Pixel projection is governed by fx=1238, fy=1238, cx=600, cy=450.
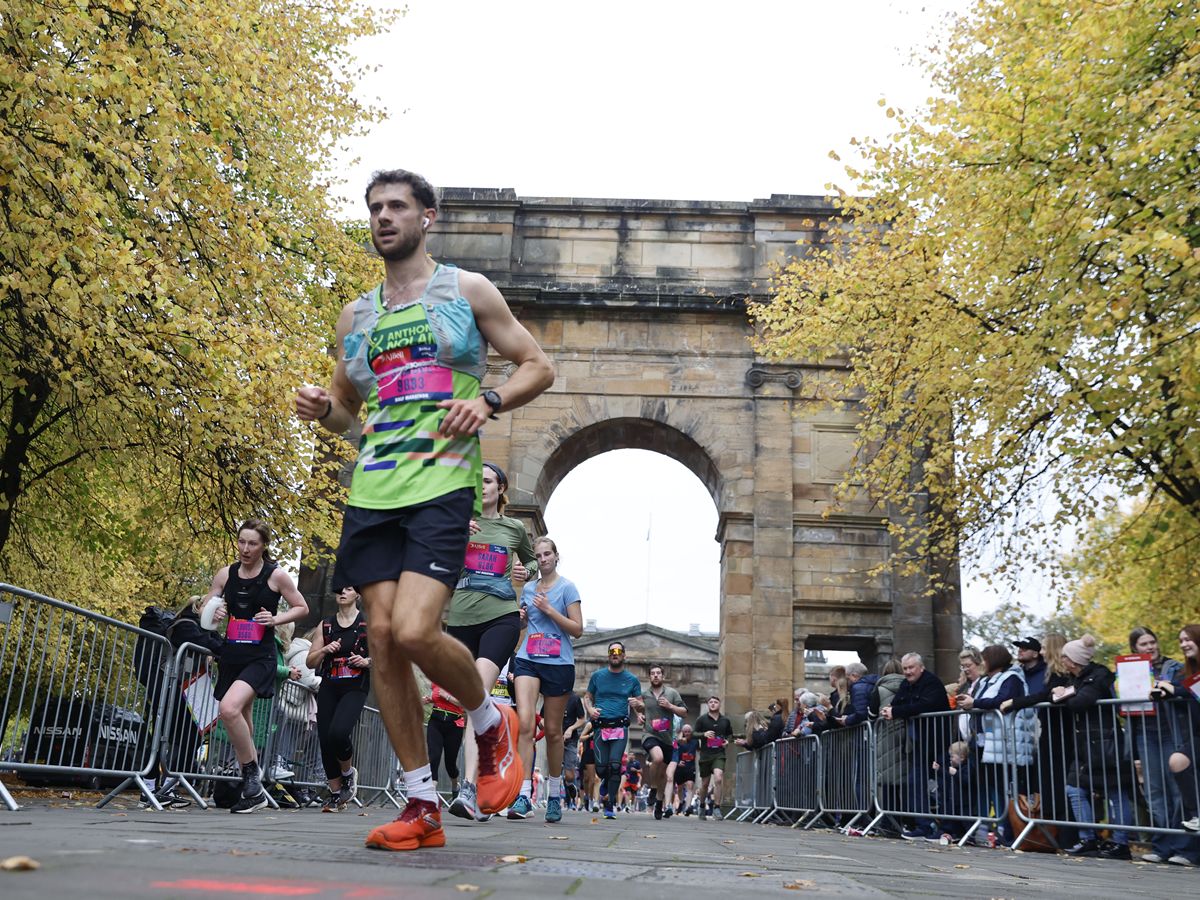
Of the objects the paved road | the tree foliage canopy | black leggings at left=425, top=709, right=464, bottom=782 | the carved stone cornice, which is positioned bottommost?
the paved road

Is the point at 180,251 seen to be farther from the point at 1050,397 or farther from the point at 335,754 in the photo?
the point at 1050,397

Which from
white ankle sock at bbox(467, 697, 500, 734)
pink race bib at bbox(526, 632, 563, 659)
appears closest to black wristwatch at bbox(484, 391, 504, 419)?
white ankle sock at bbox(467, 697, 500, 734)

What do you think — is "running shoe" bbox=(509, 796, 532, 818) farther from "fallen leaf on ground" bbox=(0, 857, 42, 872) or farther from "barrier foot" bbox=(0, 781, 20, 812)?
"fallen leaf on ground" bbox=(0, 857, 42, 872)

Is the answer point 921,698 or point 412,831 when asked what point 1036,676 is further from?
point 412,831

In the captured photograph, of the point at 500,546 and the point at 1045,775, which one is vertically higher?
the point at 500,546

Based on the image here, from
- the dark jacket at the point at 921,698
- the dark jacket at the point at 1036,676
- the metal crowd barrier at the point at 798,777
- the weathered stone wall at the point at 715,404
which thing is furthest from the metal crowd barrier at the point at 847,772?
the weathered stone wall at the point at 715,404

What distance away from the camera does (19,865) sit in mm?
2525

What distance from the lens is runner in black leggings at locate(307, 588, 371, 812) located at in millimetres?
9648

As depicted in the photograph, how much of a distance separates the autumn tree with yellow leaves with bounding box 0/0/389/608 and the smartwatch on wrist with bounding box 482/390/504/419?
6.56m

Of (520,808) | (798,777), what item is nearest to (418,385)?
(520,808)

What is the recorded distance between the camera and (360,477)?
4449mm

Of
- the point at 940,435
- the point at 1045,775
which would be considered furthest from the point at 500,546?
the point at 940,435

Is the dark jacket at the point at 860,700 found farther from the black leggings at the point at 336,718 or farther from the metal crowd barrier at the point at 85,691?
the metal crowd barrier at the point at 85,691

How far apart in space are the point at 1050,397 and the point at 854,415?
951 centimetres
